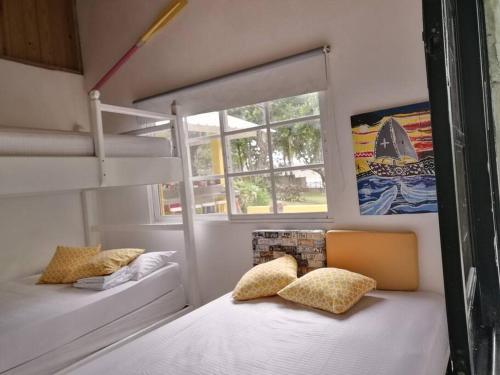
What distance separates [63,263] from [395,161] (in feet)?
8.53

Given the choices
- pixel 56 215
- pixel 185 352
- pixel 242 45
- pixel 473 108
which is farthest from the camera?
pixel 56 215

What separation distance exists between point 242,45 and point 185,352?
7.14 feet

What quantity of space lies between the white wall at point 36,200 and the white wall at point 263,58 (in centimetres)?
29

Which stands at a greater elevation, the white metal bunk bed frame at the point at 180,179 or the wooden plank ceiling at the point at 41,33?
the wooden plank ceiling at the point at 41,33

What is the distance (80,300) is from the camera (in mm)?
2463

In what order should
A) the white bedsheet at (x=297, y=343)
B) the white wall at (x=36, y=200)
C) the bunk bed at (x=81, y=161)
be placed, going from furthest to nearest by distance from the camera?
the white wall at (x=36, y=200)
the bunk bed at (x=81, y=161)
the white bedsheet at (x=297, y=343)

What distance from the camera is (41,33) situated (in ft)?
11.7

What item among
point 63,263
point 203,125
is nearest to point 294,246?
point 203,125

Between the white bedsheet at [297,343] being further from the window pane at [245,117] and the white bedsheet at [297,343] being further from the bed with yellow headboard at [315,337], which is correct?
the window pane at [245,117]

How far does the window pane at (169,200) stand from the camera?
3.50m

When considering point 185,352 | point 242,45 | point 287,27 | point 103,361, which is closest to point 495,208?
point 185,352

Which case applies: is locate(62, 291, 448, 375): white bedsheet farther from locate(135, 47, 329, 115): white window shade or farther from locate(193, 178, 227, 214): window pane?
locate(135, 47, 329, 115): white window shade

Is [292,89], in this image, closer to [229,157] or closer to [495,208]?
[229,157]

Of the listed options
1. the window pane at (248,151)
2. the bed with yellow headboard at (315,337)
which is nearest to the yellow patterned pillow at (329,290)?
the bed with yellow headboard at (315,337)
